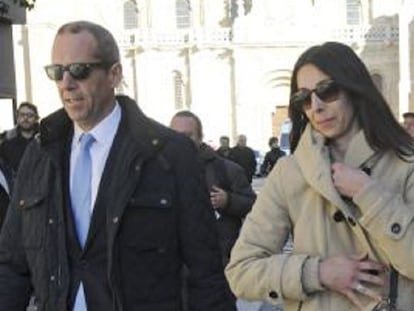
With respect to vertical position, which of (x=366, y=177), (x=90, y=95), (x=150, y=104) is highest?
(x=90, y=95)

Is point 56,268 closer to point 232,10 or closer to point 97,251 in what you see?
point 97,251

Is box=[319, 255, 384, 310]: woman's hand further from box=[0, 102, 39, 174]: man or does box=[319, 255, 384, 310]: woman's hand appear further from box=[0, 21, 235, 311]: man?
box=[0, 102, 39, 174]: man

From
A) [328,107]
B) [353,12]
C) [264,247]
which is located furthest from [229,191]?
[353,12]

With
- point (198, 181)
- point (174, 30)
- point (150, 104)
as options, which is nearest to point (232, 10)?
point (174, 30)

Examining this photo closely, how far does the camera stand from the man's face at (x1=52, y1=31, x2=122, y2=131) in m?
3.01

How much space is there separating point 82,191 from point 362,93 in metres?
1.09

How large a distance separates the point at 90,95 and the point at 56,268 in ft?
2.05

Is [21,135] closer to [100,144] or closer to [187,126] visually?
[187,126]

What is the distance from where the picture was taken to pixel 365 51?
46.8m

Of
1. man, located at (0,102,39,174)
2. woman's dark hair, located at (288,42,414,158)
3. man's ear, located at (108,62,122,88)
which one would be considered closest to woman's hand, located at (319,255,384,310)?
woman's dark hair, located at (288,42,414,158)

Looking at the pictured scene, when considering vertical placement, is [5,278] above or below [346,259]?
below

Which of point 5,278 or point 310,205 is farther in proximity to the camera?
point 5,278

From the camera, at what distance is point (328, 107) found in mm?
2680

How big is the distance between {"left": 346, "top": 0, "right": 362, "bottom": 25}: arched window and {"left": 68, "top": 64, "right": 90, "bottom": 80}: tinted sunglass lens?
160ft
